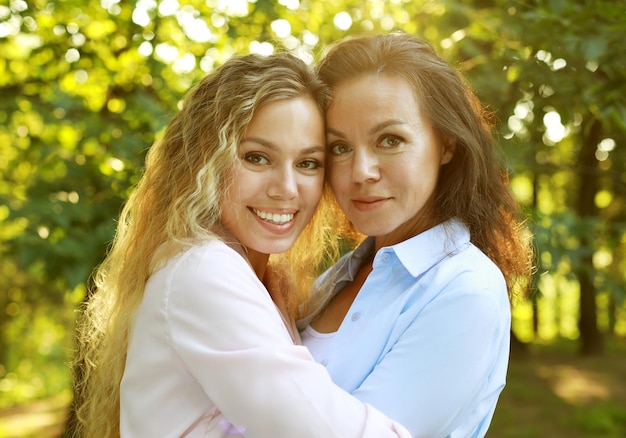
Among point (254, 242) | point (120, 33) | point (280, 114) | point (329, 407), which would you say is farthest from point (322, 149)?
point (120, 33)

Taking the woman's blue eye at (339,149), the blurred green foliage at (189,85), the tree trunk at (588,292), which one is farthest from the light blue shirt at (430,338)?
the tree trunk at (588,292)

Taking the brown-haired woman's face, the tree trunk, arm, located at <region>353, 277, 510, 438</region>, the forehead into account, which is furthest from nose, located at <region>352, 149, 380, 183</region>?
the tree trunk

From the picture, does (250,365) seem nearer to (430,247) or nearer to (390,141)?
(430,247)

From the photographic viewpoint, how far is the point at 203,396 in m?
1.88

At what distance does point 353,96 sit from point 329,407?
0.95m

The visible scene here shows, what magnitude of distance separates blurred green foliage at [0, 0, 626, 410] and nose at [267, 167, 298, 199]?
0.44 metres

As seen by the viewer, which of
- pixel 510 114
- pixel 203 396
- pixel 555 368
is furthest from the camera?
pixel 555 368

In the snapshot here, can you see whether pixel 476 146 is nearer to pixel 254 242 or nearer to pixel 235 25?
pixel 254 242

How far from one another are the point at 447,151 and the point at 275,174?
0.58 meters

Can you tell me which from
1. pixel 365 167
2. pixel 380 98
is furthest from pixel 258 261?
pixel 380 98

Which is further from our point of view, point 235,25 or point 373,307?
point 235,25

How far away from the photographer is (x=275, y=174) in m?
2.14

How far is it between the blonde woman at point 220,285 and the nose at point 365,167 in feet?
0.43

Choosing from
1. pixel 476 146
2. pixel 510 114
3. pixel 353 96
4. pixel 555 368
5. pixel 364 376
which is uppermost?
pixel 353 96
